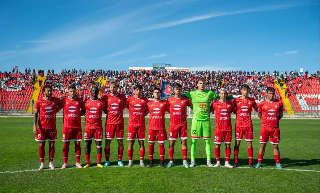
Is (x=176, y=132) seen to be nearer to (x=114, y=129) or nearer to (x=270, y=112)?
(x=114, y=129)

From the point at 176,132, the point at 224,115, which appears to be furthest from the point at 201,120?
the point at 176,132

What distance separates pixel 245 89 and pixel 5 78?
47312mm

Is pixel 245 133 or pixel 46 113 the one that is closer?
pixel 46 113

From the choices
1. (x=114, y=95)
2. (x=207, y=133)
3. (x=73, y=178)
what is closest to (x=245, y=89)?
(x=207, y=133)

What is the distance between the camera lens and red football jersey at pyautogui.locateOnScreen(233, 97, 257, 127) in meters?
7.78

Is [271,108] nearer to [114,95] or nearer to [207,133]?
[207,133]

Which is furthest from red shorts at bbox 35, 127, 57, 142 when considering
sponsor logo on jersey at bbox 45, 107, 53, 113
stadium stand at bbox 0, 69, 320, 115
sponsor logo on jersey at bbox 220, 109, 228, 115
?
stadium stand at bbox 0, 69, 320, 115

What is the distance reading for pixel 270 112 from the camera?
7738mm

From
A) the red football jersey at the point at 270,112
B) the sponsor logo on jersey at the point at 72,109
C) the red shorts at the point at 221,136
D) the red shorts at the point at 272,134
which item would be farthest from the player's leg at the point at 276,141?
the sponsor logo on jersey at the point at 72,109

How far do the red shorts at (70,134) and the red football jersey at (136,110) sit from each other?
1531 mm

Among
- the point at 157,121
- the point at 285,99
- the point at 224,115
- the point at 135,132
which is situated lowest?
the point at 135,132

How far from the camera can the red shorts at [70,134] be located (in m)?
7.65

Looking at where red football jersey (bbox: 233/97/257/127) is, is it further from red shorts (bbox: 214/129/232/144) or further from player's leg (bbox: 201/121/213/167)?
player's leg (bbox: 201/121/213/167)

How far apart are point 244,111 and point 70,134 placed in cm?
512
